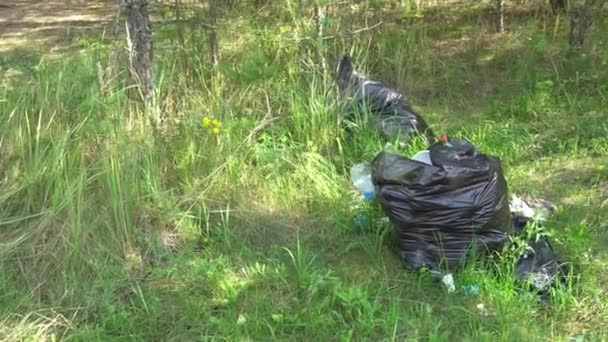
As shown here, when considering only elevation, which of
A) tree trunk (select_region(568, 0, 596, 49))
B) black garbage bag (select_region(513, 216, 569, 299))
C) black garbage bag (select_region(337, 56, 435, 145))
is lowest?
black garbage bag (select_region(513, 216, 569, 299))

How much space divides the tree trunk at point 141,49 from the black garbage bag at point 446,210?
1526 mm

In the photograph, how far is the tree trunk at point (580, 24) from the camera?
5.03 m

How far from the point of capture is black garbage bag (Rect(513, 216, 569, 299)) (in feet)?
9.32

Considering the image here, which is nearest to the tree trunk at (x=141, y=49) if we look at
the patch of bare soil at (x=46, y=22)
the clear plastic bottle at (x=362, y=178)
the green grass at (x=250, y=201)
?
the green grass at (x=250, y=201)

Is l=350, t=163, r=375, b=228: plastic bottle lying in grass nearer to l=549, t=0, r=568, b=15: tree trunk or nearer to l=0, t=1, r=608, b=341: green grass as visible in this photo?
l=0, t=1, r=608, b=341: green grass

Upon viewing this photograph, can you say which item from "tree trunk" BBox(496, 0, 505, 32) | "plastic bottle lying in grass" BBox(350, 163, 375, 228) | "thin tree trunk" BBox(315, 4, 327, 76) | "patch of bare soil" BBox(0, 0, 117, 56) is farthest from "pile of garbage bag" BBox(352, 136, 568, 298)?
"patch of bare soil" BBox(0, 0, 117, 56)

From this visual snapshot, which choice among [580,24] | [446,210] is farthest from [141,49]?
[580,24]

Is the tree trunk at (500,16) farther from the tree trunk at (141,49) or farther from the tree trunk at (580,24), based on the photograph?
the tree trunk at (141,49)

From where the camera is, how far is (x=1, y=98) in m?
3.61

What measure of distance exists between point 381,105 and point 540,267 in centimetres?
155

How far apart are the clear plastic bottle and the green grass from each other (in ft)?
0.28

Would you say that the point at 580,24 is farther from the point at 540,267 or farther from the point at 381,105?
the point at 540,267

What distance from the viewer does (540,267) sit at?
2.93m

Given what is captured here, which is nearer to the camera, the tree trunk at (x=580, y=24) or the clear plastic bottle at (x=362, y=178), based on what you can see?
the clear plastic bottle at (x=362, y=178)
